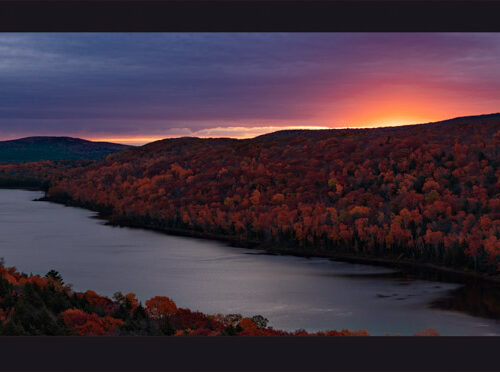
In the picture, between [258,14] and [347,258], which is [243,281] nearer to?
[347,258]

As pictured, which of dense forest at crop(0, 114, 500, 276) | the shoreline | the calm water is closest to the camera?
the calm water

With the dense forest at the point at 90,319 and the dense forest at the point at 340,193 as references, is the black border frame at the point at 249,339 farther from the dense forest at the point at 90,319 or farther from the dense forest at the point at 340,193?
the dense forest at the point at 340,193

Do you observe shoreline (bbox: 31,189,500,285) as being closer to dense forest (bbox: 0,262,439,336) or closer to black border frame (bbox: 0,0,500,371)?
dense forest (bbox: 0,262,439,336)

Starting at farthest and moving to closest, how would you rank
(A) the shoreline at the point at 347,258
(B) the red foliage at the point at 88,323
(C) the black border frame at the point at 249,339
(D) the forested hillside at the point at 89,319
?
(A) the shoreline at the point at 347,258 → (B) the red foliage at the point at 88,323 → (D) the forested hillside at the point at 89,319 → (C) the black border frame at the point at 249,339

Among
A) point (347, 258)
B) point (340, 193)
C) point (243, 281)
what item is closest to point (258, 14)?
point (243, 281)

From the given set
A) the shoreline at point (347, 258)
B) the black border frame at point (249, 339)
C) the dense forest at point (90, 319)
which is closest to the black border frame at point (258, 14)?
the black border frame at point (249, 339)

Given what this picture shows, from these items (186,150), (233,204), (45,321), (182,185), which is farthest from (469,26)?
(186,150)

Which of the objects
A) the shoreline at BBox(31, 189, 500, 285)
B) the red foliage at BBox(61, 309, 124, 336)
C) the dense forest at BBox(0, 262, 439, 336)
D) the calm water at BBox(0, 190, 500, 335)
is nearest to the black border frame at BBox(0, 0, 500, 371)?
the dense forest at BBox(0, 262, 439, 336)
